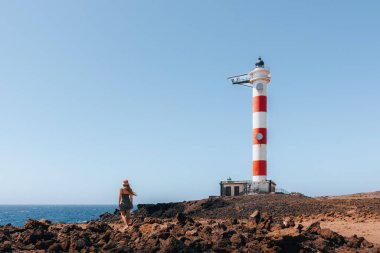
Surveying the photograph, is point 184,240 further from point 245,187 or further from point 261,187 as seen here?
point 245,187

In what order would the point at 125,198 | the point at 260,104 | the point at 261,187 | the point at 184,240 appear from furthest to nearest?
the point at 260,104, the point at 261,187, the point at 125,198, the point at 184,240

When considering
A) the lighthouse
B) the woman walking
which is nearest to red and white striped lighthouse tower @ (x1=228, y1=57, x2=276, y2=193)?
the lighthouse

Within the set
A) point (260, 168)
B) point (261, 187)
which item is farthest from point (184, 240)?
point (260, 168)

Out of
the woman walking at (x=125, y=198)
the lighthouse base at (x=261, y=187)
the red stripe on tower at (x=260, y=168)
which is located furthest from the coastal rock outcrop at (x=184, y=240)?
the red stripe on tower at (x=260, y=168)

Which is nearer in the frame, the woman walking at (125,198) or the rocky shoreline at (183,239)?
the rocky shoreline at (183,239)

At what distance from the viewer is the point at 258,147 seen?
4684 cm

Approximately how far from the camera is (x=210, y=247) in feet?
43.8

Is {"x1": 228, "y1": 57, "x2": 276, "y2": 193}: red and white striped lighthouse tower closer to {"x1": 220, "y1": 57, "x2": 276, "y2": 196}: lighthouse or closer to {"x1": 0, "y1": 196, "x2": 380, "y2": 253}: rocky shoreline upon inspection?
{"x1": 220, "y1": 57, "x2": 276, "y2": 196}: lighthouse

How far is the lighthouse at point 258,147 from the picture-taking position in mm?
46344

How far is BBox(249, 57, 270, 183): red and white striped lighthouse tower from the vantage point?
4675 cm

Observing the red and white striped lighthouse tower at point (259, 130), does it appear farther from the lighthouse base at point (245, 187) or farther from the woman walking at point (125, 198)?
the woman walking at point (125, 198)

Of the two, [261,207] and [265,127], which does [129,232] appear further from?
[265,127]

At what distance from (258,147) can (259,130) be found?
172cm

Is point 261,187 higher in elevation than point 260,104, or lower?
lower
